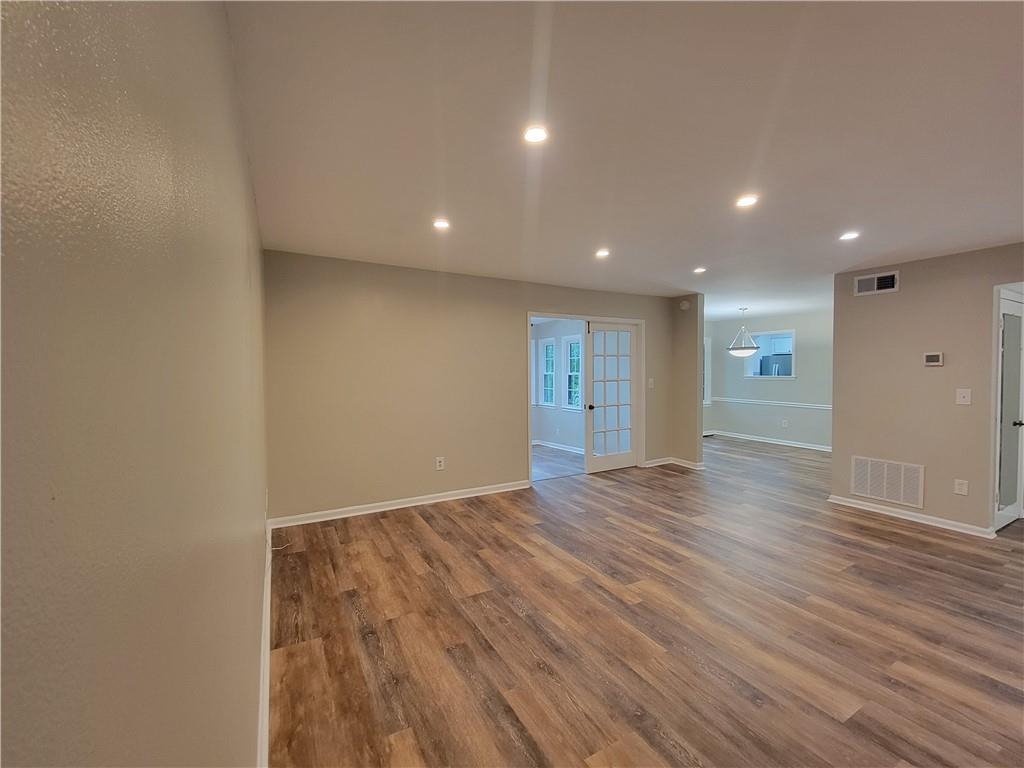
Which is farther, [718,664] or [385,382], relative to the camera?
[385,382]

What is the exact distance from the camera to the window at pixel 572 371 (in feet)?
23.4

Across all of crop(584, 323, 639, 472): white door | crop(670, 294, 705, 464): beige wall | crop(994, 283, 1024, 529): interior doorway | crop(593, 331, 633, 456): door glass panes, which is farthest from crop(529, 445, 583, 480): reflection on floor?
crop(994, 283, 1024, 529): interior doorway

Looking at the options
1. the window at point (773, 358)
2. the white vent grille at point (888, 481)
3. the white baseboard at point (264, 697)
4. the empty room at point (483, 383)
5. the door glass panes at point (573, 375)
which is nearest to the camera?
the empty room at point (483, 383)

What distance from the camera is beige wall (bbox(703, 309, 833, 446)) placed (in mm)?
7406

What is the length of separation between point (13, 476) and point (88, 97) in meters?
0.30

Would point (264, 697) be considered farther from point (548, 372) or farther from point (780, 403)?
point (780, 403)

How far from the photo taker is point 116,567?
36cm

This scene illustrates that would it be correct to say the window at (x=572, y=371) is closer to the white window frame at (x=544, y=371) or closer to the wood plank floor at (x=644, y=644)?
the white window frame at (x=544, y=371)

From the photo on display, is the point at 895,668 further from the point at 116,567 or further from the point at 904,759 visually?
the point at 116,567

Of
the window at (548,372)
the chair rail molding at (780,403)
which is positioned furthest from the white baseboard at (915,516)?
the window at (548,372)

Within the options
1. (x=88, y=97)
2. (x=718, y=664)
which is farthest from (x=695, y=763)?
(x=88, y=97)

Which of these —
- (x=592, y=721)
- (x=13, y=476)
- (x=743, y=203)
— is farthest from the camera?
(x=743, y=203)

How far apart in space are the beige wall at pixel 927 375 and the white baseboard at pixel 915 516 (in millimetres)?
47

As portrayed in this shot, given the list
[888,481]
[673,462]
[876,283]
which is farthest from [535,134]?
[673,462]
